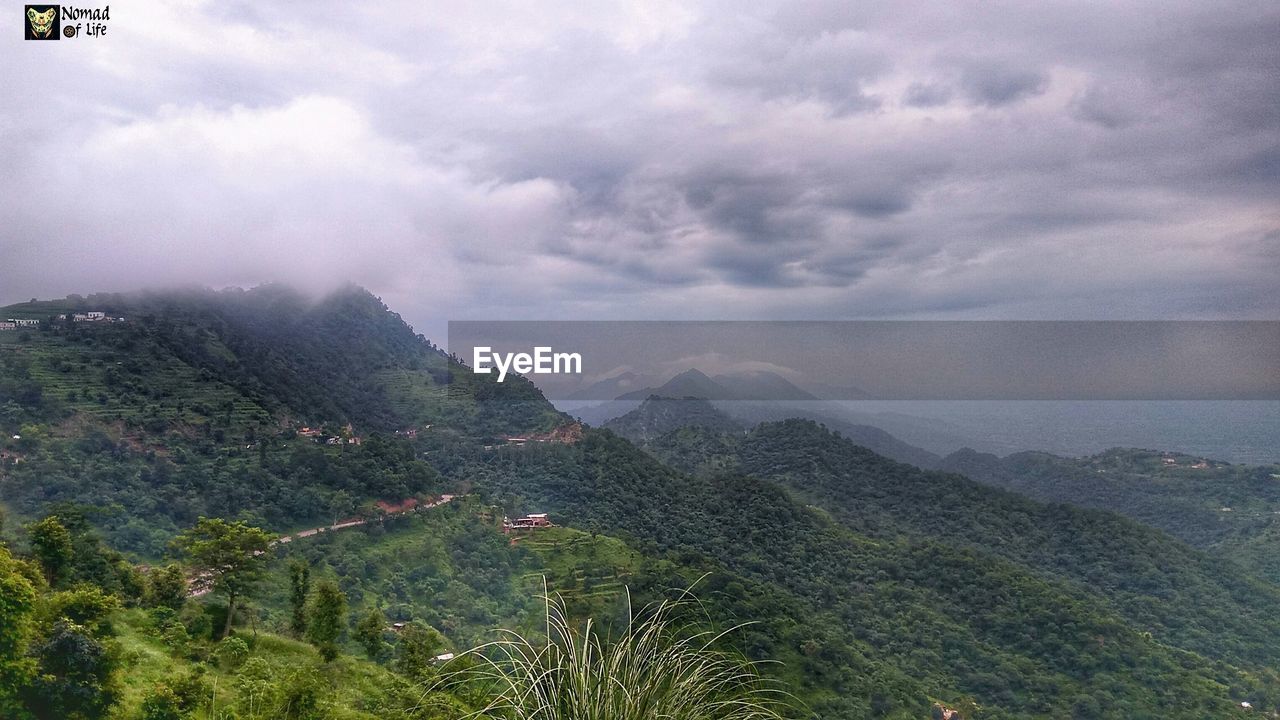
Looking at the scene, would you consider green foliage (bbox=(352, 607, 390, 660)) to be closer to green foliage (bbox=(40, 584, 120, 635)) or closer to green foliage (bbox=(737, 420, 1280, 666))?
green foliage (bbox=(40, 584, 120, 635))

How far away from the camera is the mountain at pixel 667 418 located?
4575cm

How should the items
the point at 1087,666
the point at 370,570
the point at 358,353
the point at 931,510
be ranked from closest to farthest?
the point at 370,570 → the point at 1087,666 → the point at 931,510 → the point at 358,353

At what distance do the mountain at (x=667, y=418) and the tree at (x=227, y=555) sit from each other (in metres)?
32.8

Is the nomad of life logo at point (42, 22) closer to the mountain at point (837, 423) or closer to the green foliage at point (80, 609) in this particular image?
the green foliage at point (80, 609)

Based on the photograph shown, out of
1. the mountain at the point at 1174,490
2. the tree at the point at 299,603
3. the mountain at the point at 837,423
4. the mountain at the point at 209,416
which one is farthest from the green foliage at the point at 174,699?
the mountain at the point at 837,423

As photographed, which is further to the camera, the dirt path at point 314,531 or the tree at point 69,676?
the dirt path at point 314,531

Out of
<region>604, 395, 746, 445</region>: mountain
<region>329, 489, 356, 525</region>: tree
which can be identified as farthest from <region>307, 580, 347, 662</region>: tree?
<region>604, 395, 746, 445</region>: mountain

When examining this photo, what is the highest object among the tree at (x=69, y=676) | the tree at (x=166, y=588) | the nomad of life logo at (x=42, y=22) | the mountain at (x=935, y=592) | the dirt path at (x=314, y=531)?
the nomad of life logo at (x=42, y=22)

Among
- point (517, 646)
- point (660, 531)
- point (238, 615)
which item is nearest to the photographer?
point (517, 646)

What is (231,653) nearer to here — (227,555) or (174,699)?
(227,555)

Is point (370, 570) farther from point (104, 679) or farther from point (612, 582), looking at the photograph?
point (104, 679)

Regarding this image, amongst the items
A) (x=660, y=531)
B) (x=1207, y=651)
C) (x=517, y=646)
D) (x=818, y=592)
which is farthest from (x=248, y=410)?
(x=1207, y=651)

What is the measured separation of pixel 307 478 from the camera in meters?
20.2

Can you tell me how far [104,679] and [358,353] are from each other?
1133 inches
